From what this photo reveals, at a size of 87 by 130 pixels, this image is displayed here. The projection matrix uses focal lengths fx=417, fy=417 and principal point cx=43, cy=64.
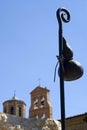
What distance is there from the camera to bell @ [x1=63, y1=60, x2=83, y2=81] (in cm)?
465

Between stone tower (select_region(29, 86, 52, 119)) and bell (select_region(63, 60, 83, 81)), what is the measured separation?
3539 centimetres

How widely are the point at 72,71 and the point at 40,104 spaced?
1430 inches

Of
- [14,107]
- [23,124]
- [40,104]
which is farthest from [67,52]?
[14,107]

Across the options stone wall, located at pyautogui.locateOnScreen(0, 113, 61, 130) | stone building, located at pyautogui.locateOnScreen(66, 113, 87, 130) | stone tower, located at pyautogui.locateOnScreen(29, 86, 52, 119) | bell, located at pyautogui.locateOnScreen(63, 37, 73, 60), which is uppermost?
stone tower, located at pyautogui.locateOnScreen(29, 86, 52, 119)

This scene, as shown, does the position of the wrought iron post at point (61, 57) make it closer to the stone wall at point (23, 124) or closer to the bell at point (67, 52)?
the bell at point (67, 52)

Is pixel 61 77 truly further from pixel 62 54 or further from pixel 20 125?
pixel 20 125

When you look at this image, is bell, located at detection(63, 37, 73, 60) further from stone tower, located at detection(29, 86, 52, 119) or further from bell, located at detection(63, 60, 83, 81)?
stone tower, located at detection(29, 86, 52, 119)

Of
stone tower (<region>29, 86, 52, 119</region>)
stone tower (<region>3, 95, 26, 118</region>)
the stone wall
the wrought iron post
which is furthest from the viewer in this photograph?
stone tower (<region>3, 95, 26, 118</region>)

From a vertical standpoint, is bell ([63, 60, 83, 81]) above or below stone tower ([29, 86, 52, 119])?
below

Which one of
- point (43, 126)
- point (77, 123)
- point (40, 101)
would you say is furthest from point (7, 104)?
point (43, 126)

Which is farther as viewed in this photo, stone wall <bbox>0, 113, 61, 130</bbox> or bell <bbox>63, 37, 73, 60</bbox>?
stone wall <bbox>0, 113, 61, 130</bbox>

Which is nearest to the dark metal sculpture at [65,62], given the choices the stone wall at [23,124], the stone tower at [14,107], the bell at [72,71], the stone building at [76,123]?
the bell at [72,71]

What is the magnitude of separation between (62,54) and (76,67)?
0.22 metres

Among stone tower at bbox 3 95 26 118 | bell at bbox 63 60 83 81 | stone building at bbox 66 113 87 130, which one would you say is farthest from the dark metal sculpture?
stone tower at bbox 3 95 26 118
